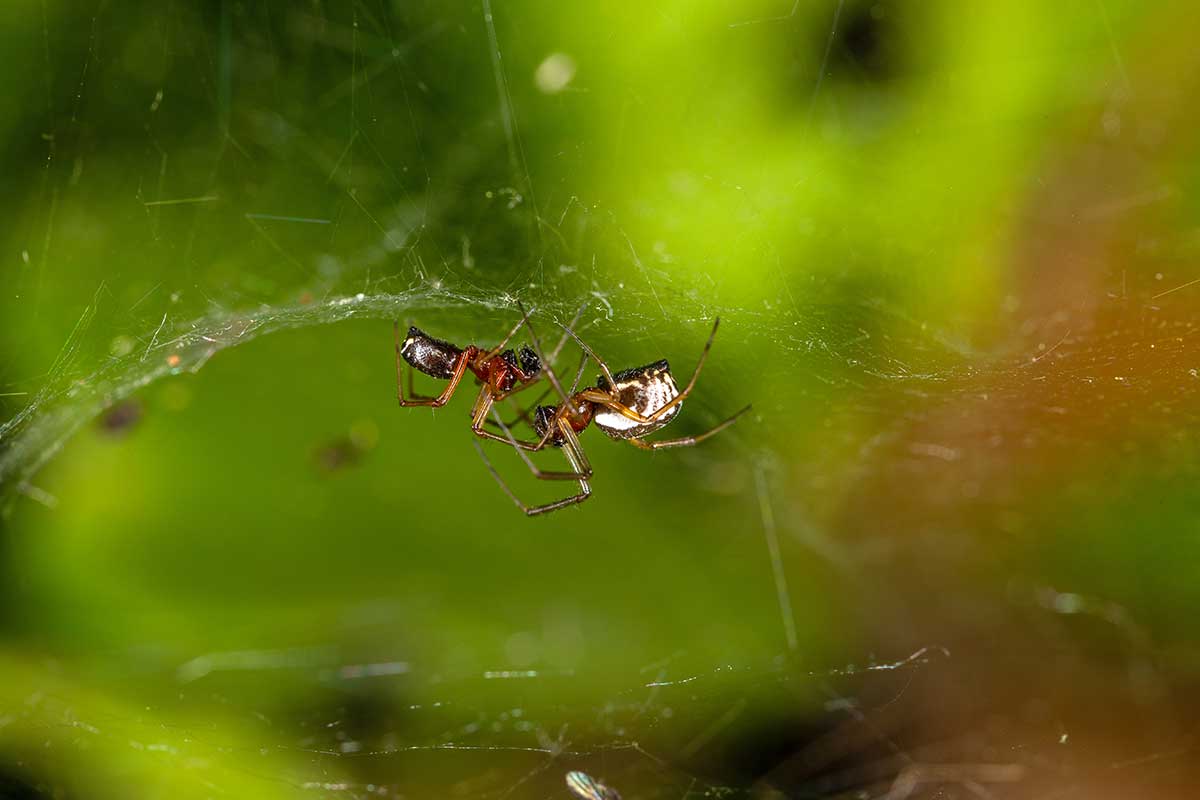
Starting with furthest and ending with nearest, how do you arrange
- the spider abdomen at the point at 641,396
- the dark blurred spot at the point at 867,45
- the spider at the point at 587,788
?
the spider at the point at 587,788, the spider abdomen at the point at 641,396, the dark blurred spot at the point at 867,45

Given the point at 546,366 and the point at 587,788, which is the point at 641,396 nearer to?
the point at 546,366

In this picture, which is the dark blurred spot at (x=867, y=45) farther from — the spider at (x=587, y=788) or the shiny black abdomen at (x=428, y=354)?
the spider at (x=587, y=788)

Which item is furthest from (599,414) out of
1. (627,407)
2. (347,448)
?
(347,448)

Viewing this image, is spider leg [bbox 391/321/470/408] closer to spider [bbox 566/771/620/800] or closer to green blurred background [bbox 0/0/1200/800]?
green blurred background [bbox 0/0/1200/800]

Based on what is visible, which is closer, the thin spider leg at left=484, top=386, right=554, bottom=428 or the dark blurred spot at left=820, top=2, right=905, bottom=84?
the dark blurred spot at left=820, top=2, right=905, bottom=84

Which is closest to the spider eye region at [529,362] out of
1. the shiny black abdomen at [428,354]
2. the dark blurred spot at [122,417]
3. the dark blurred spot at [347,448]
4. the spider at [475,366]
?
the spider at [475,366]

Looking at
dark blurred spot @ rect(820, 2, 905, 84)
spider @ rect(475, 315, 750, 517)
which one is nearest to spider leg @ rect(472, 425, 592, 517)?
spider @ rect(475, 315, 750, 517)
